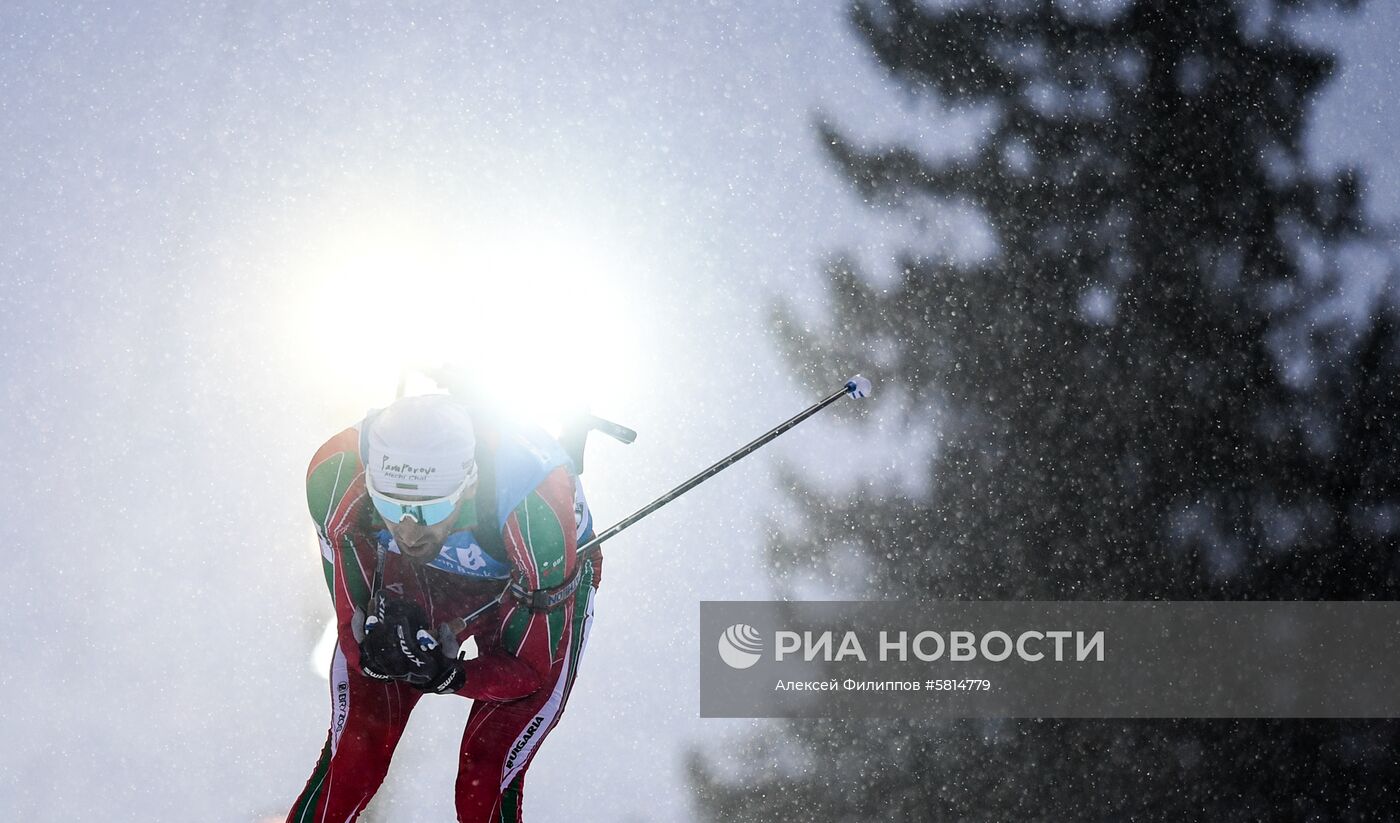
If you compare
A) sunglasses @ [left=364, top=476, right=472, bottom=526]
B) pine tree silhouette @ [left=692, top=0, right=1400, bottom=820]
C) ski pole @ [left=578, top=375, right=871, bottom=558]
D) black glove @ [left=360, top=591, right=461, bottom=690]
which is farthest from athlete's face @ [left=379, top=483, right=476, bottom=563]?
pine tree silhouette @ [left=692, top=0, right=1400, bottom=820]

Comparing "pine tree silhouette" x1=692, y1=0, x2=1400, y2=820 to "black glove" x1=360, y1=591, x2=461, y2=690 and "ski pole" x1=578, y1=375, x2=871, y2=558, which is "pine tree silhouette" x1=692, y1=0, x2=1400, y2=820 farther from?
"black glove" x1=360, y1=591, x2=461, y2=690

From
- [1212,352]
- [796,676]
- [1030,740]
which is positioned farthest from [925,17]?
[1030,740]

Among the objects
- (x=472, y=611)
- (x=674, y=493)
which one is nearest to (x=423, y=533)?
(x=472, y=611)

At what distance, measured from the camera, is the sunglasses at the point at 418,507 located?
3248mm

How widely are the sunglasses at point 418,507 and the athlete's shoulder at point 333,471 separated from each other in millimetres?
180

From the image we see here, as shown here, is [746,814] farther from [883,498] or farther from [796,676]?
[883,498]

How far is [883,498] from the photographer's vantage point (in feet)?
36.8

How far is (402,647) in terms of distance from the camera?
3248 millimetres

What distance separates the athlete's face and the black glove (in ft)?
0.52

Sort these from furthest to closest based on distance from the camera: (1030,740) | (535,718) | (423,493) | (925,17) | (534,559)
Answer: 1. (1030,740)
2. (925,17)
3. (535,718)
4. (534,559)
5. (423,493)

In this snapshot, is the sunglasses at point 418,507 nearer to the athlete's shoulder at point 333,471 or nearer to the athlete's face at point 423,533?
the athlete's face at point 423,533

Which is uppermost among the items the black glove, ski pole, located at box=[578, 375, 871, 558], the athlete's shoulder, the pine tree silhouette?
the pine tree silhouette

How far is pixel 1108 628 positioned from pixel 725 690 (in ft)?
13.2

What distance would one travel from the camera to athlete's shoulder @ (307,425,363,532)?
3477 millimetres
